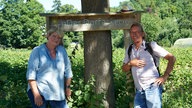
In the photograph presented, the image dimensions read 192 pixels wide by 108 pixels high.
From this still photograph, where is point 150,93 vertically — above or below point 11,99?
above

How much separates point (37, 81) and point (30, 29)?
7397 cm

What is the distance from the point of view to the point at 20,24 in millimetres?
77438

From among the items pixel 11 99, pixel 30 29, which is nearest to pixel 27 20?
pixel 30 29

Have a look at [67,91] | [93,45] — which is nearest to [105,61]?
[93,45]

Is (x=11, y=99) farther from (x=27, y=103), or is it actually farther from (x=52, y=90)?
(x=52, y=90)

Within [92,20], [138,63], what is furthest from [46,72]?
[92,20]

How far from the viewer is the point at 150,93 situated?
4.39 m

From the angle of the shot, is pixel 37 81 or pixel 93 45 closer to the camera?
pixel 37 81

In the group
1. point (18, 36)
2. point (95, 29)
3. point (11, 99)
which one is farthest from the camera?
point (18, 36)

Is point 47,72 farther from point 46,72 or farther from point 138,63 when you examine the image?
point 138,63

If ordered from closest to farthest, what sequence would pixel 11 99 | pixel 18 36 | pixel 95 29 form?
pixel 95 29 < pixel 11 99 < pixel 18 36

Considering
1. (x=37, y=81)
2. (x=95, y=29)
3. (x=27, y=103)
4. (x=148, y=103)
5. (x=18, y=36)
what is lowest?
(x=18, y=36)

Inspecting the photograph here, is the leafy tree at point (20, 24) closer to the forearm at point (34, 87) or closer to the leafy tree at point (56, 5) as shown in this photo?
the leafy tree at point (56, 5)

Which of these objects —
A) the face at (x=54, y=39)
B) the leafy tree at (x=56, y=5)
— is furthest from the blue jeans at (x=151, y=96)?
the leafy tree at (x=56, y=5)
